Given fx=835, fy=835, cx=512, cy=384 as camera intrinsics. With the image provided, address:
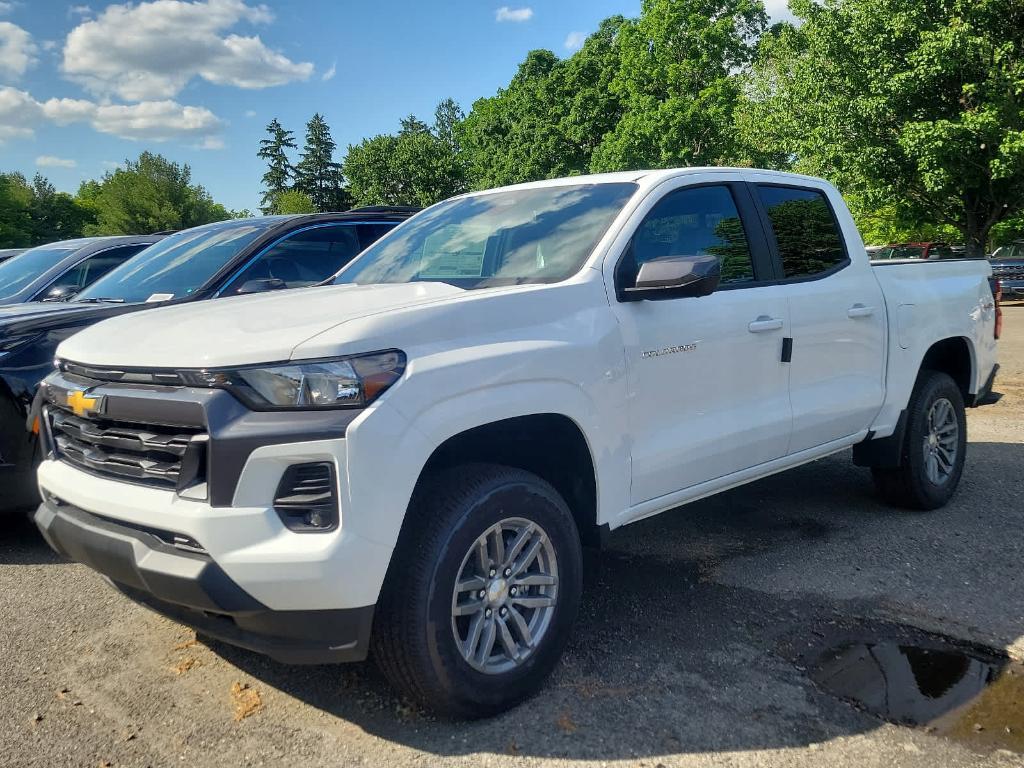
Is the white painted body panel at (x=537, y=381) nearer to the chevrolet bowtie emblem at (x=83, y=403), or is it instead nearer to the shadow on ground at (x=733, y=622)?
the chevrolet bowtie emblem at (x=83, y=403)

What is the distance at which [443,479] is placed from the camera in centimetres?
270

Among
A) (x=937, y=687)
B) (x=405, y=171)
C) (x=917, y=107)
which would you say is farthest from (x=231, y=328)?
(x=405, y=171)

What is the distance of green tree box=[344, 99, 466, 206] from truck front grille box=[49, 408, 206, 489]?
5385cm

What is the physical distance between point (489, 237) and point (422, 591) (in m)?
1.84

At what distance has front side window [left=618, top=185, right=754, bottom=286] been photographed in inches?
137

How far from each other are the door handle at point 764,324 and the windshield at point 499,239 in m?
0.83

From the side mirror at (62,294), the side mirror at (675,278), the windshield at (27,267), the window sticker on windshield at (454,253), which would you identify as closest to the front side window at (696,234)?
the side mirror at (675,278)

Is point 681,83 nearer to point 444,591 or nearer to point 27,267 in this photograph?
point 27,267

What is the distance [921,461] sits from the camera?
4918 mm

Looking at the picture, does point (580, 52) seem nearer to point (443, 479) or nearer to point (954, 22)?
point (954, 22)

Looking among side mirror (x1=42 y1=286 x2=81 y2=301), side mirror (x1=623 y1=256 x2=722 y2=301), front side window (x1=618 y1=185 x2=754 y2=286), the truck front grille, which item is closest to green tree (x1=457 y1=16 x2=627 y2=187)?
side mirror (x1=42 y1=286 x2=81 y2=301)

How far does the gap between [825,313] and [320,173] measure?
95.6 m

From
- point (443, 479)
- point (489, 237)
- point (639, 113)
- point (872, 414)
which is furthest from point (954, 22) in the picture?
point (443, 479)

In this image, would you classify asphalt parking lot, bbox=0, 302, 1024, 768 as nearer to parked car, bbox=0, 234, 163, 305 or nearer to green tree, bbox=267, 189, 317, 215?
parked car, bbox=0, 234, 163, 305
